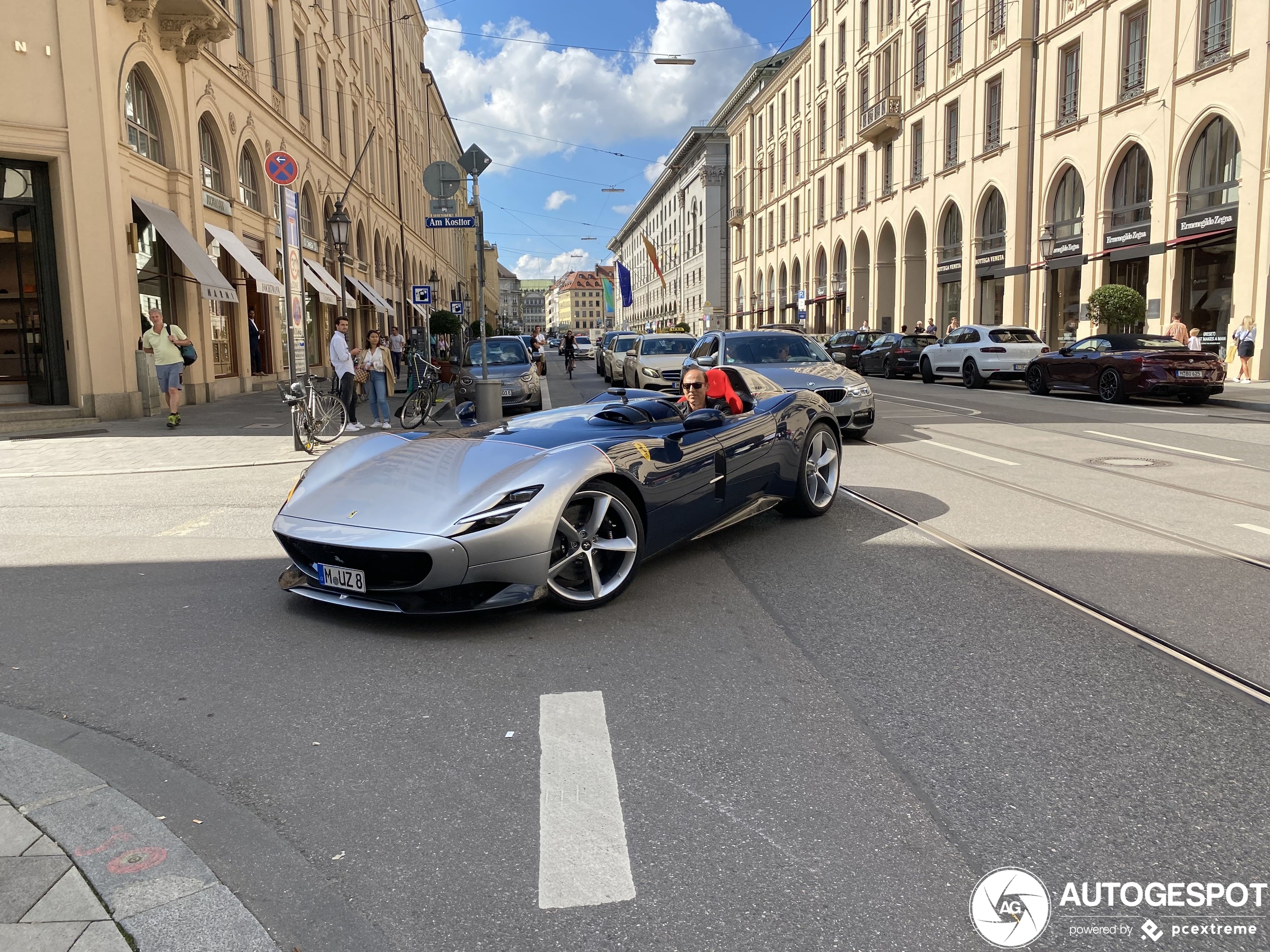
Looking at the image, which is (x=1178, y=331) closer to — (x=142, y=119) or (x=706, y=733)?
(x=142, y=119)

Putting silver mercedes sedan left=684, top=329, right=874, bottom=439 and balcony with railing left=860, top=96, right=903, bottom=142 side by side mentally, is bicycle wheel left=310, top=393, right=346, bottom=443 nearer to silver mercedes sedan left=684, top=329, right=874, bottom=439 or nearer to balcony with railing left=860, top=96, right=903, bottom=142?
silver mercedes sedan left=684, top=329, right=874, bottom=439

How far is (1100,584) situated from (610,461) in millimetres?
2767

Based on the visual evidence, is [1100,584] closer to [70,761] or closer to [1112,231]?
[70,761]

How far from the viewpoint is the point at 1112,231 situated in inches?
1177

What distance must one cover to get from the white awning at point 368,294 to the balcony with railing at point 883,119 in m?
25.2

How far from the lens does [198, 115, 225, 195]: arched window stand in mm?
22203

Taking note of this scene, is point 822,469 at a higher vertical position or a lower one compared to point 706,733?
higher

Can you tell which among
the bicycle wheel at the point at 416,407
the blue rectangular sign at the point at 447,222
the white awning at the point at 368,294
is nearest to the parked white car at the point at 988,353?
the blue rectangular sign at the point at 447,222

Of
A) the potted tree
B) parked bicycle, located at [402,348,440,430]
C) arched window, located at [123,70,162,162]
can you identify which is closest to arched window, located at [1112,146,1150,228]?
the potted tree

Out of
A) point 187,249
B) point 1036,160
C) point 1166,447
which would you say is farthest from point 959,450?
point 1036,160

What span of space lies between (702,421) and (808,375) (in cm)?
660

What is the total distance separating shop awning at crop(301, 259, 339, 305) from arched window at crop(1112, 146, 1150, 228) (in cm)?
2402

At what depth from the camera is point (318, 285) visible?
29.3 metres

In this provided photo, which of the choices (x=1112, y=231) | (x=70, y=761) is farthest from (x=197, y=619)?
(x=1112, y=231)
